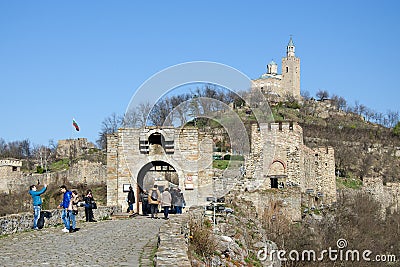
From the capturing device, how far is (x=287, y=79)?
11556cm

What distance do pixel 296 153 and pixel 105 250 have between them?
73.3 ft

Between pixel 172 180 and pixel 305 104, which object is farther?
pixel 305 104

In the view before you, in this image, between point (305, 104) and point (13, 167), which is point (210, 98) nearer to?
point (13, 167)

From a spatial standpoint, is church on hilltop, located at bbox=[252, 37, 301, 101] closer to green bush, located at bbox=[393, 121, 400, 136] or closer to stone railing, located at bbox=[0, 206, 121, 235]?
green bush, located at bbox=[393, 121, 400, 136]

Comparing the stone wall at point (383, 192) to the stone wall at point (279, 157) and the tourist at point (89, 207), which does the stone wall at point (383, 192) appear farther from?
the tourist at point (89, 207)

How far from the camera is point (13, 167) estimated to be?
58.4 meters

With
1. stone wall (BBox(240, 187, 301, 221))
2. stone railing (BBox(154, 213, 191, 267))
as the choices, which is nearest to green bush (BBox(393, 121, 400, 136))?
stone wall (BBox(240, 187, 301, 221))

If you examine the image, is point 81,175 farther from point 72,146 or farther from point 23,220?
point 72,146

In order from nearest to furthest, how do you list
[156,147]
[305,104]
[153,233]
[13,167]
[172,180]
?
[153,233]
[156,147]
[172,180]
[13,167]
[305,104]

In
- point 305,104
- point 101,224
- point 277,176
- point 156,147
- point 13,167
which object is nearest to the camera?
point 101,224

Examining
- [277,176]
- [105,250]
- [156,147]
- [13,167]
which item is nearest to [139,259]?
[105,250]

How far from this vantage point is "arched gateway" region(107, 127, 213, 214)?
2503cm

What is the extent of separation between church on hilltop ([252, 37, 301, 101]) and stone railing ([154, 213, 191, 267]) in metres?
97.1

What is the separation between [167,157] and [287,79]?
9297 cm
